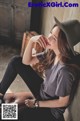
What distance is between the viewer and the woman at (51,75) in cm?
180

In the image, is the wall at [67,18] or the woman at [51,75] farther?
the wall at [67,18]

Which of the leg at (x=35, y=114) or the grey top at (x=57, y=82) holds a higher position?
the grey top at (x=57, y=82)

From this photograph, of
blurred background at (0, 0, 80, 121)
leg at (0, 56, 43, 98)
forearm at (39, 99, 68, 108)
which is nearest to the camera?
forearm at (39, 99, 68, 108)

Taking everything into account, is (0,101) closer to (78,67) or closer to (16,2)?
(78,67)

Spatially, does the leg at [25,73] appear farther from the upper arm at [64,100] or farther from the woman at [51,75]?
the upper arm at [64,100]

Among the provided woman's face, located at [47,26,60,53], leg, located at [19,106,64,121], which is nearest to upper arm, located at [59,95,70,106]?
leg, located at [19,106,64,121]

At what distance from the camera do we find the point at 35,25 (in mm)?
3906

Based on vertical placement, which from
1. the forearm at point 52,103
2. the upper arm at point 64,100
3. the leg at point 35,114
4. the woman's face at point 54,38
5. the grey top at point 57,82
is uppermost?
the woman's face at point 54,38

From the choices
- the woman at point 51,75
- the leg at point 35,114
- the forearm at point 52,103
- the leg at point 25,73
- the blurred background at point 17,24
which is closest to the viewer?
the woman at point 51,75

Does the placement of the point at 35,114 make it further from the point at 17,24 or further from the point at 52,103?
the point at 17,24

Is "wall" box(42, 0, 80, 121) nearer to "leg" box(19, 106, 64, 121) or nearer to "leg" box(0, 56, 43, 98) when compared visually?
"leg" box(19, 106, 64, 121)

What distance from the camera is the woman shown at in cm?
180

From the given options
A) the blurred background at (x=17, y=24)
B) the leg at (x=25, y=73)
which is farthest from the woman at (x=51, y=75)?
the blurred background at (x=17, y=24)

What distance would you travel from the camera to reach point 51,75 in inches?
79.7
